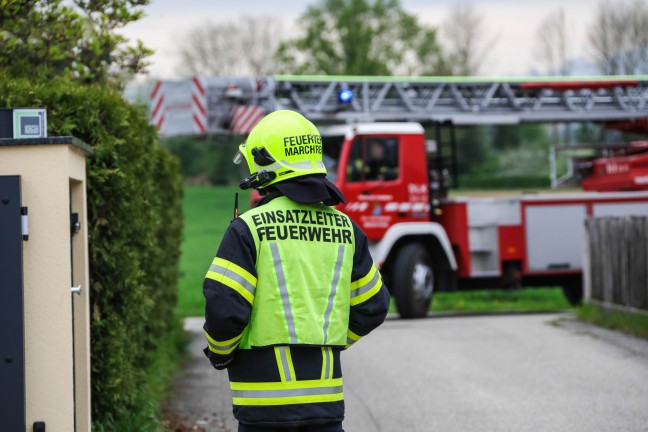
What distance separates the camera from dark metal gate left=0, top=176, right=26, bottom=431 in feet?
16.4

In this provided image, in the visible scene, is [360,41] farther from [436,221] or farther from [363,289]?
[363,289]

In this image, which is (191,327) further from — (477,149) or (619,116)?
(477,149)

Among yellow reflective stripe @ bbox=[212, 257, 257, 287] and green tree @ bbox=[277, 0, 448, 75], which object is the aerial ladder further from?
green tree @ bbox=[277, 0, 448, 75]

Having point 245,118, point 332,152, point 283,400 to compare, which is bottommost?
point 283,400

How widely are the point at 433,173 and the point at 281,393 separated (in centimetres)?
1372

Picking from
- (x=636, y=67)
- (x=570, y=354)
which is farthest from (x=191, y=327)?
(x=636, y=67)

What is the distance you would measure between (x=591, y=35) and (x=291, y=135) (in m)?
44.2

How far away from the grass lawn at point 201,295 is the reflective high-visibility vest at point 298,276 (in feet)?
9.52

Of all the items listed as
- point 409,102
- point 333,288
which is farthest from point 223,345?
point 409,102

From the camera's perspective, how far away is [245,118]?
17938 millimetres

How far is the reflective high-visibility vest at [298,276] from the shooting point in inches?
169

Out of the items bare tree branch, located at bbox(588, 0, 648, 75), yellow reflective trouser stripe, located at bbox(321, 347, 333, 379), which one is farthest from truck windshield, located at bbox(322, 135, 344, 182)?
bare tree branch, located at bbox(588, 0, 648, 75)

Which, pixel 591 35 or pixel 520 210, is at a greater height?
pixel 591 35

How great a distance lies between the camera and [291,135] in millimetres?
4508
